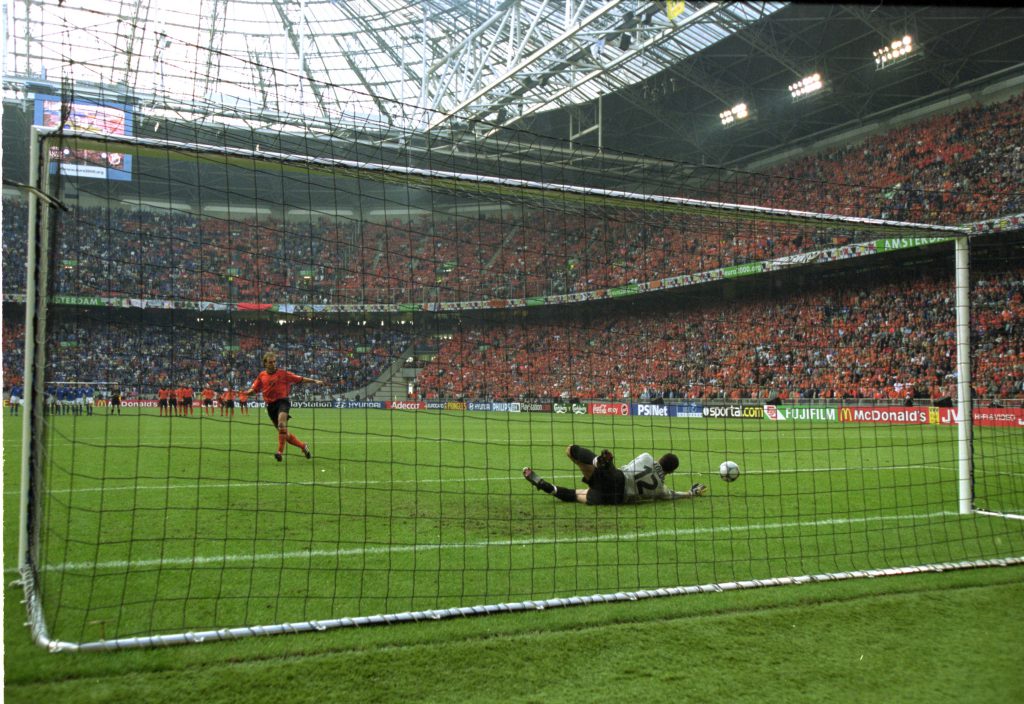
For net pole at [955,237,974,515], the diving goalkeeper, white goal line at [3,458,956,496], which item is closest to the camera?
net pole at [955,237,974,515]

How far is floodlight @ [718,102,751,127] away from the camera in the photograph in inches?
1291

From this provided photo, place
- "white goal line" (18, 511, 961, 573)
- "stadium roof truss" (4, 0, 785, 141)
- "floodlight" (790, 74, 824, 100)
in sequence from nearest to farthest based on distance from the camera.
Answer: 1. "white goal line" (18, 511, 961, 573)
2. "stadium roof truss" (4, 0, 785, 141)
3. "floodlight" (790, 74, 824, 100)

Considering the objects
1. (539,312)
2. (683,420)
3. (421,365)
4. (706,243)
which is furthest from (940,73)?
(421,365)

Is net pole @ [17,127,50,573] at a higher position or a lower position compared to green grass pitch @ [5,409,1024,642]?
higher

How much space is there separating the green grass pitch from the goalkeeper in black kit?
167mm

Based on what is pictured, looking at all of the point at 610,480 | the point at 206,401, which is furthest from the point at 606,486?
the point at 206,401

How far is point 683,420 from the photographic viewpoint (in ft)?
92.5

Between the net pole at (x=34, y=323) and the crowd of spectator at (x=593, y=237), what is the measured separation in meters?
16.8

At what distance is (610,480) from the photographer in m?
7.76

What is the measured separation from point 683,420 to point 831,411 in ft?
17.9

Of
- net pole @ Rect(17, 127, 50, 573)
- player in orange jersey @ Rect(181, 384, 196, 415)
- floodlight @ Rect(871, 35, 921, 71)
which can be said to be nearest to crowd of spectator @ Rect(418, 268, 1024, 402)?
floodlight @ Rect(871, 35, 921, 71)

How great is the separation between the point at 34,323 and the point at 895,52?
3039 centimetres

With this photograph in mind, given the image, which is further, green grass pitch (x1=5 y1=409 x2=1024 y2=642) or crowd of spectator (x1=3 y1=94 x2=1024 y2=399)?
crowd of spectator (x1=3 y1=94 x2=1024 y2=399)

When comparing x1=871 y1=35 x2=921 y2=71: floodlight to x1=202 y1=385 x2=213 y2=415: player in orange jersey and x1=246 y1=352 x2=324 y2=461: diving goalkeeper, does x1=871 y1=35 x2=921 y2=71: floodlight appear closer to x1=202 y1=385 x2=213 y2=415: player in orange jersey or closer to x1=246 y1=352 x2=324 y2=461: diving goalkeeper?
x1=246 y1=352 x2=324 y2=461: diving goalkeeper
